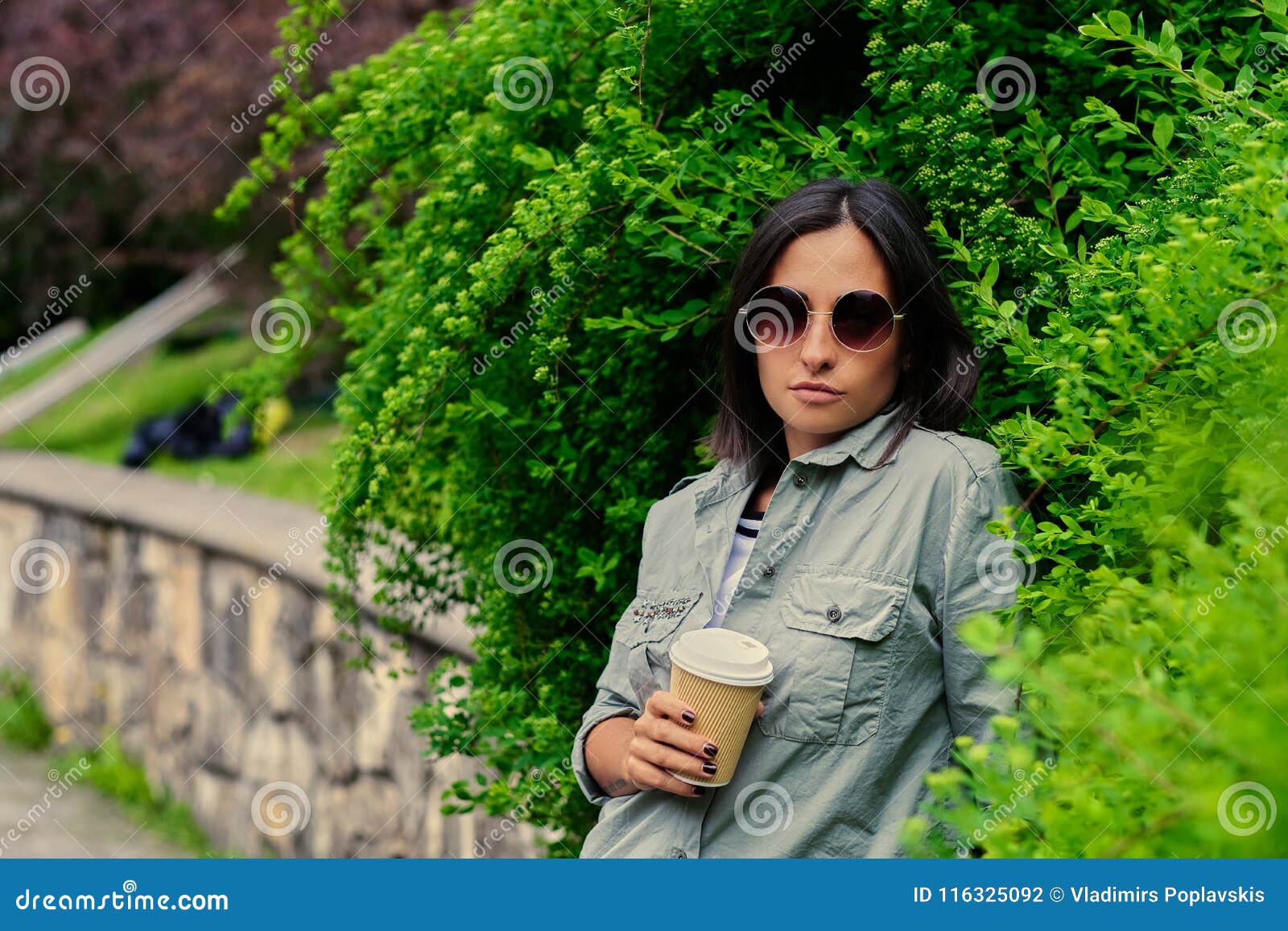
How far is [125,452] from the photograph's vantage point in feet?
32.1

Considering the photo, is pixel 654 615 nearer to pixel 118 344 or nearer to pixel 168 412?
pixel 168 412

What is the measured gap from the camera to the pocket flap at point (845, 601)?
1920 millimetres

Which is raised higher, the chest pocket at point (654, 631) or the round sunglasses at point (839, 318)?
the round sunglasses at point (839, 318)

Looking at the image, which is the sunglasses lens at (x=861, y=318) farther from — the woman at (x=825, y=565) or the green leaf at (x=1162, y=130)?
the green leaf at (x=1162, y=130)

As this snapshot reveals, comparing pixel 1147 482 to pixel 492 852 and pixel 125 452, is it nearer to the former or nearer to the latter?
pixel 492 852

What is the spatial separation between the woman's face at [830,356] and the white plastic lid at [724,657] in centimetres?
37

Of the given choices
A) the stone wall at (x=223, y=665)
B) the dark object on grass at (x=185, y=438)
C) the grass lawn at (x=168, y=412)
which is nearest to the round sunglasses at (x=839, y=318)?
the stone wall at (x=223, y=665)

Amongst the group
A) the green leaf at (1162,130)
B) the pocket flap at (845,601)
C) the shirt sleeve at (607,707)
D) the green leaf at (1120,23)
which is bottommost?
the shirt sleeve at (607,707)

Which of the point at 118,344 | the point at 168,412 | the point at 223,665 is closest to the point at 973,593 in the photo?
the point at 223,665

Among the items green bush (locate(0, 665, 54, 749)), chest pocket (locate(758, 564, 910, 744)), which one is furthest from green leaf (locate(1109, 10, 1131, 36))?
green bush (locate(0, 665, 54, 749))

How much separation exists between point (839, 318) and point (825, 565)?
1.24ft

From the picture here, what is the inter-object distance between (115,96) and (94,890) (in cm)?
986

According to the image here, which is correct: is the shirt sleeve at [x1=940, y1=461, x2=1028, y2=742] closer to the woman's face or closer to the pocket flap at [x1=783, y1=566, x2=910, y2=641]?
the pocket flap at [x1=783, y1=566, x2=910, y2=641]

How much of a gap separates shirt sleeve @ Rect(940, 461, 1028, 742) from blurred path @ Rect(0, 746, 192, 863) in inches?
197
